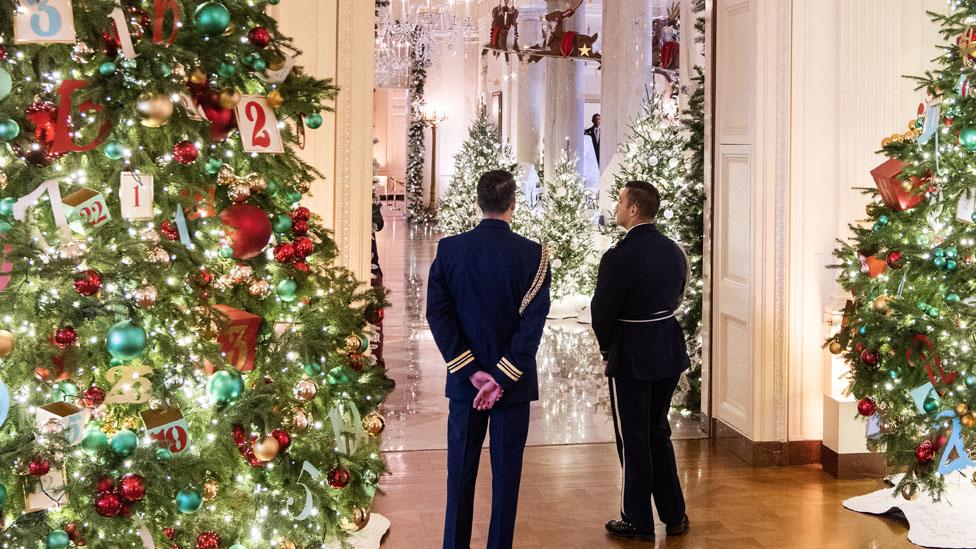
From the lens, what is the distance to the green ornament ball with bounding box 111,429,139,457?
2900mm

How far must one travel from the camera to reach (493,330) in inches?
175

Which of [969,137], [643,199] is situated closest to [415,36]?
[643,199]

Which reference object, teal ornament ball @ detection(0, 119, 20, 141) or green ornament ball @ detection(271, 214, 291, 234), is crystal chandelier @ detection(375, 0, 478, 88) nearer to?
green ornament ball @ detection(271, 214, 291, 234)

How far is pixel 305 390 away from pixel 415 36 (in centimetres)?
2405

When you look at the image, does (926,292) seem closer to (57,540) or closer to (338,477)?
(338,477)

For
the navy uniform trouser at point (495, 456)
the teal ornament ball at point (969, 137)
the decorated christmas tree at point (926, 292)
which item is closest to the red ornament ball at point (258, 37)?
the navy uniform trouser at point (495, 456)

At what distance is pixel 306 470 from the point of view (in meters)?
3.37

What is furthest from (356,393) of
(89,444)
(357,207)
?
(357,207)

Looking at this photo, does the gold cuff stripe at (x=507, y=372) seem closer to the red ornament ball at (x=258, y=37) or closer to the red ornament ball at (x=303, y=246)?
the red ornament ball at (x=303, y=246)

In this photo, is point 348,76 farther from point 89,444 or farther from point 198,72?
point 89,444

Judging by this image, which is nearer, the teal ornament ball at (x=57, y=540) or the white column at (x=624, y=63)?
the teal ornament ball at (x=57, y=540)

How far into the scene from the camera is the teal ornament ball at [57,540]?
2.78 meters

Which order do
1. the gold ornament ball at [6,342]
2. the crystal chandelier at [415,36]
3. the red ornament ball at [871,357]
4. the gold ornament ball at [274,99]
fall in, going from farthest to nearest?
the crystal chandelier at [415,36] → the red ornament ball at [871,357] → the gold ornament ball at [274,99] → the gold ornament ball at [6,342]

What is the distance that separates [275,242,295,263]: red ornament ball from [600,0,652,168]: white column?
986 cm
